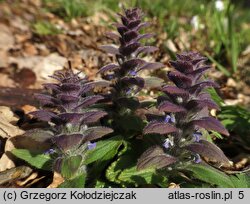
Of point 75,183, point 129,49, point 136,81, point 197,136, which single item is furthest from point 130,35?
point 75,183

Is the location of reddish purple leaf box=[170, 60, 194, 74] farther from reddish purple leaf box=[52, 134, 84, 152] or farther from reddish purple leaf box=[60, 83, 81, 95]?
reddish purple leaf box=[52, 134, 84, 152]

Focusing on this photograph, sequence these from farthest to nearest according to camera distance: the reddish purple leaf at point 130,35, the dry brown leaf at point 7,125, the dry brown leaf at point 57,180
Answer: the dry brown leaf at point 7,125, the reddish purple leaf at point 130,35, the dry brown leaf at point 57,180

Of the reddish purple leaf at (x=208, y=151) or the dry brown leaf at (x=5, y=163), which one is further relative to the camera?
the dry brown leaf at (x=5, y=163)

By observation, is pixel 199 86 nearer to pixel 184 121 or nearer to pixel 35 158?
pixel 184 121

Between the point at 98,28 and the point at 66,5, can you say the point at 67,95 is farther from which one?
the point at 66,5

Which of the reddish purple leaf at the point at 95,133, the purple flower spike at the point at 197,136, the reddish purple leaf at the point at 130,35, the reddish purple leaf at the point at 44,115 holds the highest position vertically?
the reddish purple leaf at the point at 130,35

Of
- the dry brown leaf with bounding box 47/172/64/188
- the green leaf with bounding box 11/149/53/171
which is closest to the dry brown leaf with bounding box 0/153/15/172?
the green leaf with bounding box 11/149/53/171

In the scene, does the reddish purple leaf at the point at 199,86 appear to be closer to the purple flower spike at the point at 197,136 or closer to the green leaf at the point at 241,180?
the purple flower spike at the point at 197,136

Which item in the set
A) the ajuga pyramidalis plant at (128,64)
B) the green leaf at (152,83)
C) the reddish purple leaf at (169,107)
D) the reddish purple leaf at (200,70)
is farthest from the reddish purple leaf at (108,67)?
the reddish purple leaf at (200,70)
